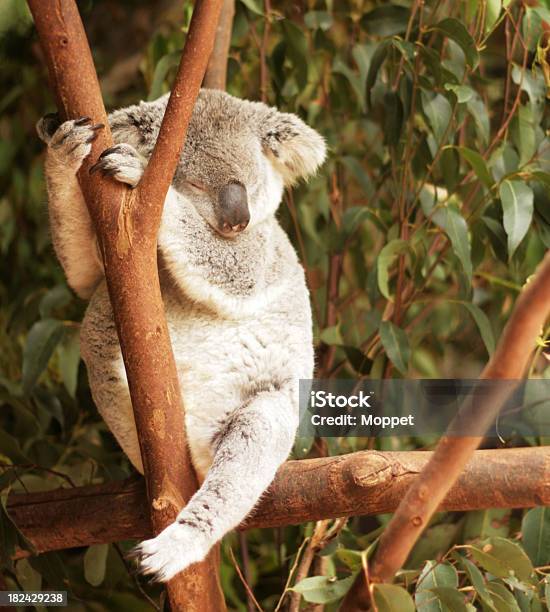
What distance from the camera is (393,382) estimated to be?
1968 mm

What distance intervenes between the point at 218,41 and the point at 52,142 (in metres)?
1.07

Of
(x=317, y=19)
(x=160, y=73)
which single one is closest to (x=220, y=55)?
(x=160, y=73)

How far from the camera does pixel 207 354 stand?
2.11 meters

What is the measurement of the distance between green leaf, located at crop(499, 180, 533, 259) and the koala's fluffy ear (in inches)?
20.0

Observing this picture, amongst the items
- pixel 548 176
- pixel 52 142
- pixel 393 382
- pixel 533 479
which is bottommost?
pixel 533 479

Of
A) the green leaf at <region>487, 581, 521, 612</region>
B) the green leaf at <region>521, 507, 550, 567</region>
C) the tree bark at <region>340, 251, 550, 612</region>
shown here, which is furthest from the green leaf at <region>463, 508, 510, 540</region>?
the tree bark at <region>340, 251, 550, 612</region>

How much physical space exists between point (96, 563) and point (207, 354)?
74 cm

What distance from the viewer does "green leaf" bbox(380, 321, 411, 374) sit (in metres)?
2.31

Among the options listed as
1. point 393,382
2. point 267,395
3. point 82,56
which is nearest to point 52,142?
point 82,56

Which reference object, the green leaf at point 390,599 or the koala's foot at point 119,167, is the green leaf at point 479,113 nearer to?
the koala's foot at point 119,167

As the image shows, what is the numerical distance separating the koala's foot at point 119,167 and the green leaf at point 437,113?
1.00 meters

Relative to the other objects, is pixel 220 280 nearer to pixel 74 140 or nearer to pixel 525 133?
pixel 74 140

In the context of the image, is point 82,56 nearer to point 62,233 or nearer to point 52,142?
point 52,142

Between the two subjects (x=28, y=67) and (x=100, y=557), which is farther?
(x=28, y=67)
